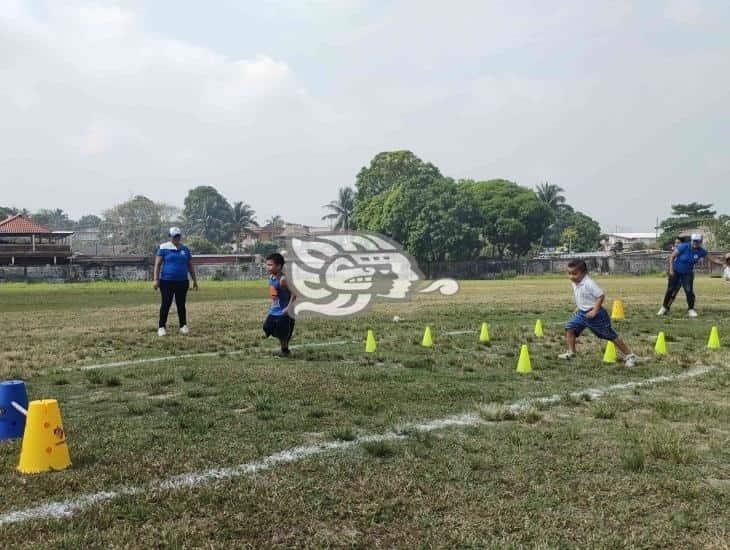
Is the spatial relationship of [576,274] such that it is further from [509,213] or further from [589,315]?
[509,213]

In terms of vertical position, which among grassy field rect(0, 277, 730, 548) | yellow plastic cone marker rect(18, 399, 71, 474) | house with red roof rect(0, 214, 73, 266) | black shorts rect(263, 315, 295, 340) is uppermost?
house with red roof rect(0, 214, 73, 266)

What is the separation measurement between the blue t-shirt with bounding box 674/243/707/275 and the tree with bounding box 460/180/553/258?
49.8 metres

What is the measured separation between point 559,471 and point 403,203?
56551 millimetres

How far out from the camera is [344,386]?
263 inches

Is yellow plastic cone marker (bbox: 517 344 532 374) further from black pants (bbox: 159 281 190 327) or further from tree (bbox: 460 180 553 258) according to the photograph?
tree (bbox: 460 180 553 258)

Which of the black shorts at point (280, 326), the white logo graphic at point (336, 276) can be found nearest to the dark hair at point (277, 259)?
the black shorts at point (280, 326)

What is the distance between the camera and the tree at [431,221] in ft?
192

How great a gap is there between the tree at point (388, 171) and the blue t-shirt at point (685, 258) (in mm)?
65535

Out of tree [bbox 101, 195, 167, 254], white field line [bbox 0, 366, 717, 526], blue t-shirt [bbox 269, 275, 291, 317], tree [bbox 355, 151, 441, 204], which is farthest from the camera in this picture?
tree [bbox 101, 195, 167, 254]

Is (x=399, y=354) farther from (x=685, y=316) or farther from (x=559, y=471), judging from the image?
(x=685, y=316)

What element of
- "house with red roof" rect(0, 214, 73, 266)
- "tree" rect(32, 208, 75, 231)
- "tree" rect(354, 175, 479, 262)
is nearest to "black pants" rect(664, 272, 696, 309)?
"tree" rect(354, 175, 479, 262)

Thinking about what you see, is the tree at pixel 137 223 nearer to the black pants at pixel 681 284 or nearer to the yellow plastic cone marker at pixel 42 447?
the black pants at pixel 681 284

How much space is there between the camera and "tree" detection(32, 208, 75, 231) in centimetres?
13962

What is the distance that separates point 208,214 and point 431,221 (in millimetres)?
65270
